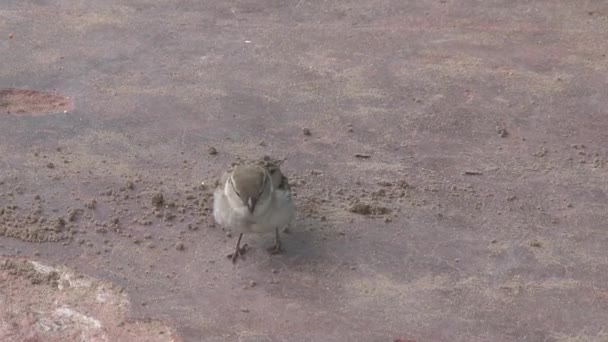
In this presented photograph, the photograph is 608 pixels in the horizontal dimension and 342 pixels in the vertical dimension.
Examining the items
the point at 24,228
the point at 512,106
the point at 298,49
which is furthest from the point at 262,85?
the point at 24,228

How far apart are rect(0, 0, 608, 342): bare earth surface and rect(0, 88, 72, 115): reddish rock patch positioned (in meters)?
0.01

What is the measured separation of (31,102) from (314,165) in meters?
2.11

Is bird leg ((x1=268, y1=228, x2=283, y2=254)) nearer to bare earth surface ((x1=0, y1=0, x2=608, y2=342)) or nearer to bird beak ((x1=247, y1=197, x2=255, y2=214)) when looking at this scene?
bare earth surface ((x1=0, y1=0, x2=608, y2=342))

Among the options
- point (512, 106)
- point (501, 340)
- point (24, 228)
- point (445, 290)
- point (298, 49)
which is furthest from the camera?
point (298, 49)

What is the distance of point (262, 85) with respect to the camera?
6609mm

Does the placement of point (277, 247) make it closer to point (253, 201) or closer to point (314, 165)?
point (253, 201)

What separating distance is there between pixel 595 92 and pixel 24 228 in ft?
13.4

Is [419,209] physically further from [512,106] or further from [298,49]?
[298,49]

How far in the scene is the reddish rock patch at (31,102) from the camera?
245 inches

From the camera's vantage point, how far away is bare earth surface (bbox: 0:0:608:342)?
4.50 meters

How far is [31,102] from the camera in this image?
20.8 feet

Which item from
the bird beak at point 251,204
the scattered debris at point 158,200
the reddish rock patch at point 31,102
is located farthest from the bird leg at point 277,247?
the reddish rock patch at point 31,102

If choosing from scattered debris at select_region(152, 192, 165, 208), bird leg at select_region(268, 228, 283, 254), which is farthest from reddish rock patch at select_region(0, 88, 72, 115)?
bird leg at select_region(268, 228, 283, 254)

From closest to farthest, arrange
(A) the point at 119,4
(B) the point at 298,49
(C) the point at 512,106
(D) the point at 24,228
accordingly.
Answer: (D) the point at 24,228, (C) the point at 512,106, (B) the point at 298,49, (A) the point at 119,4
